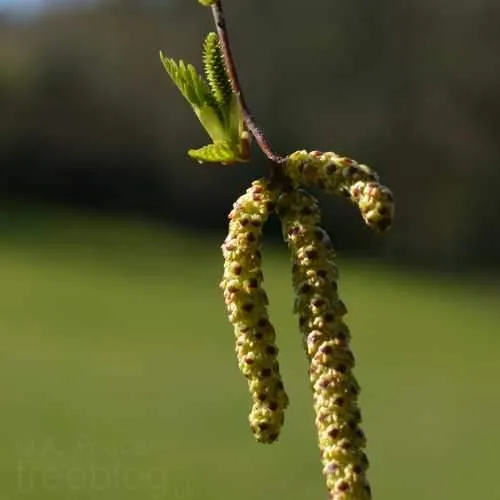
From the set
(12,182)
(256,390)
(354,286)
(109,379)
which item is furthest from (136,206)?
(256,390)

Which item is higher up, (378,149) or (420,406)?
(378,149)

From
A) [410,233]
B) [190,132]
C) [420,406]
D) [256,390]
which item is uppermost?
[190,132]

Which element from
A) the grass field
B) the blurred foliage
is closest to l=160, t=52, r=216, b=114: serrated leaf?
the grass field

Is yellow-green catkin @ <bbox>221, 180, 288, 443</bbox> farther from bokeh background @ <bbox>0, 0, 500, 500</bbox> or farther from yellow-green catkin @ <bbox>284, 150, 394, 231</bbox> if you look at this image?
bokeh background @ <bbox>0, 0, 500, 500</bbox>

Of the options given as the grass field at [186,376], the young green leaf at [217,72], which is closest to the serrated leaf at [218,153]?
the young green leaf at [217,72]

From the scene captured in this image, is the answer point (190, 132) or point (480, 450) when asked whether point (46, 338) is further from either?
point (480, 450)
